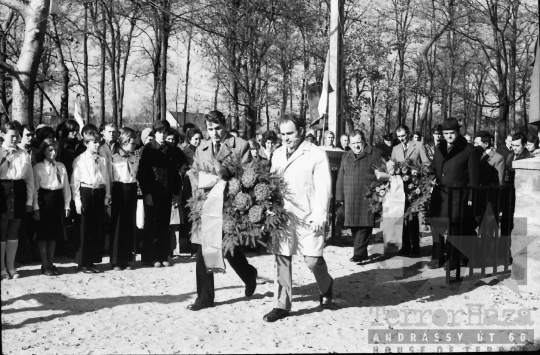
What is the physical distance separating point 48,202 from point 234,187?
335cm

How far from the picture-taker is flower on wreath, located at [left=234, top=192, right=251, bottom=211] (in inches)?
237

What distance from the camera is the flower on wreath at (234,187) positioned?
6105 millimetres

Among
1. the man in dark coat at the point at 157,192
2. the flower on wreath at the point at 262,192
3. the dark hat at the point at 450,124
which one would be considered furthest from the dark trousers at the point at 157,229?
the dark hat at the point at 450,124

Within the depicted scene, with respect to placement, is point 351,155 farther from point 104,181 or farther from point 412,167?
point 104,181

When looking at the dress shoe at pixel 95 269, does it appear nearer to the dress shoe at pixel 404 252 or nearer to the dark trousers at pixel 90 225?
the dark trousers at pixel 90 225

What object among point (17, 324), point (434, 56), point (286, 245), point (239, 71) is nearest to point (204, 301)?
point (286, 245)

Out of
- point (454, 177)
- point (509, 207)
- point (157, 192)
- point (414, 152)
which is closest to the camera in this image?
point (509, 207)

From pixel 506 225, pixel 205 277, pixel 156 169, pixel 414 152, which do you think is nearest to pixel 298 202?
pixel 205 277

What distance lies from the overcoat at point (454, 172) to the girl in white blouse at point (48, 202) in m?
5.34

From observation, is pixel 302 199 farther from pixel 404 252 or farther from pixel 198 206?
pixel 404 252

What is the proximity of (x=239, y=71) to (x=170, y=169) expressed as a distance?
1885 centimetres

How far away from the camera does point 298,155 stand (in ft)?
20.3

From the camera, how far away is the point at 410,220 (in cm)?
937

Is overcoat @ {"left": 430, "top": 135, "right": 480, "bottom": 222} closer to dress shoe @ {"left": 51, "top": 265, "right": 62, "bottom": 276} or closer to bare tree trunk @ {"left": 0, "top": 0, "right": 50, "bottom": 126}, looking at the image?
dress shoe @ {"left": 51, "top": 265, "right": 62, "bottom": 276}
